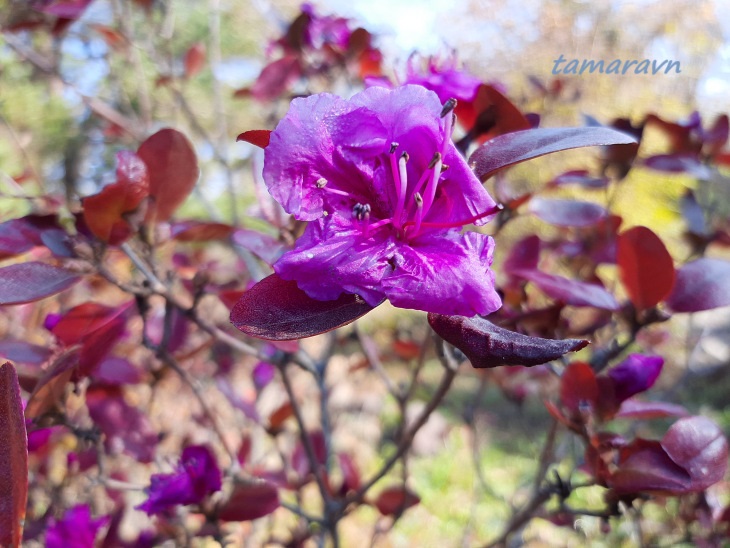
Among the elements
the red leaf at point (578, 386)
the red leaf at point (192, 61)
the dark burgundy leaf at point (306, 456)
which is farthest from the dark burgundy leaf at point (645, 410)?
the red leaf at point (192, 61)

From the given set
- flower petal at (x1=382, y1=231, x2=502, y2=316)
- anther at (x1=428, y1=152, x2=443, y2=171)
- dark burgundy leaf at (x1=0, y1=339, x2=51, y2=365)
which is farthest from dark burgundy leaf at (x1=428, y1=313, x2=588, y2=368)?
dark burgundy leaf at (x1=0, y1=339, x2=51, y2=365)

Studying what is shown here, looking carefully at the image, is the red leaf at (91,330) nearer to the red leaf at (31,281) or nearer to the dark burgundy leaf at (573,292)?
the red leaf at (31,281)

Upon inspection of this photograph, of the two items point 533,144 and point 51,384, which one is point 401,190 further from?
point 51,384

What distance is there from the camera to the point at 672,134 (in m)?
1.05

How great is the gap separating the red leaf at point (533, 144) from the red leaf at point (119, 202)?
0.35m

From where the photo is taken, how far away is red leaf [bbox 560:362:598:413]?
61cm

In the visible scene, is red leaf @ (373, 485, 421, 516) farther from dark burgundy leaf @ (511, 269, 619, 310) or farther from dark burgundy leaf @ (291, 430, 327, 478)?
dark burgundy leaf @ (511, 269, 619, 310)

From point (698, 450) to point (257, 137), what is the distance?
1.78 feet

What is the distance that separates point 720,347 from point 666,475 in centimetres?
461

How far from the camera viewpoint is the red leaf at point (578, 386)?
0.61 metres

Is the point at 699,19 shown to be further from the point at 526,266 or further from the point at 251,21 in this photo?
the point at 526,266

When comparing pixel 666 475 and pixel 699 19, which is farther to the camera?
pixel 699 19

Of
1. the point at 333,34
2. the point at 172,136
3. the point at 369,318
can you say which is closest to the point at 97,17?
the point at 369,318

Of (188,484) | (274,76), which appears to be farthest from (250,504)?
(274,76)
